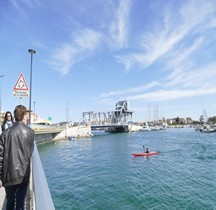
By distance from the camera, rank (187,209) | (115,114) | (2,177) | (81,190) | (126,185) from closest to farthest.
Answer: (2,177) < (187,209) < (81,190) < (126,185) < (115,114)

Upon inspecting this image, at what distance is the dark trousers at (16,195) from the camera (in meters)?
3.65

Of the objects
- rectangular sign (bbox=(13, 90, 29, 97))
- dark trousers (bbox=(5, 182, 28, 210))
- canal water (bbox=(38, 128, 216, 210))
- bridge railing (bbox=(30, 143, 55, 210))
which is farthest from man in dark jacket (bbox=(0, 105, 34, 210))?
canal water (bbox=(38, 128, 216, 210))

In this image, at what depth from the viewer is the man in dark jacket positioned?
3438mm

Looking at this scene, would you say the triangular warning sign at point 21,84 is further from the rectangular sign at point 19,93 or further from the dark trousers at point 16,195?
the dark trousers at point 16,195

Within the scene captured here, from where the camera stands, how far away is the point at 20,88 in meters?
8.07

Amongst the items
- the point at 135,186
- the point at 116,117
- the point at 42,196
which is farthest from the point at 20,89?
the point at 116,117

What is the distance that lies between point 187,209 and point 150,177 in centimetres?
863

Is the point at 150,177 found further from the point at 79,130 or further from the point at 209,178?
the point at 79,130

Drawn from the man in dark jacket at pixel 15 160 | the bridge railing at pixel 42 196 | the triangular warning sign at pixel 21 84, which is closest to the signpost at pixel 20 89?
the triangular warning sign at pixel 21 84

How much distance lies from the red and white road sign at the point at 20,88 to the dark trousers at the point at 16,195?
5.03 m

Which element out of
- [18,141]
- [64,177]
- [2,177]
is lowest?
[64,177]

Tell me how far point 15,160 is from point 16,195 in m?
0.75

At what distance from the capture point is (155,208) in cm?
1402

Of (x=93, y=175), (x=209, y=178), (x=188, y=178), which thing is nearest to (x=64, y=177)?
(x=93, y=175)
